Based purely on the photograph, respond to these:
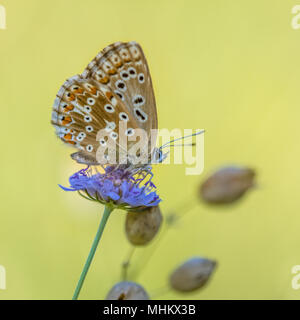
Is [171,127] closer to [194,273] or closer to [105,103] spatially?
[105,103]

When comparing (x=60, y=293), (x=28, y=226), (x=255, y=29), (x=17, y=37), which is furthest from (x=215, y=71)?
(x=60, y=293)

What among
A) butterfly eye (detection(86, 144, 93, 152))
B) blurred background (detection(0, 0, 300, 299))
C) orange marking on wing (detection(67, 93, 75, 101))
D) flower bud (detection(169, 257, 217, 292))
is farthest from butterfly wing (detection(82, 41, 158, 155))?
blurred background (detection(0, 0, 300, 299))

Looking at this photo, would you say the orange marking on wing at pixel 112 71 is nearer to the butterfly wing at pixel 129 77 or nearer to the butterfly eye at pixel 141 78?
the butterfly wing at pixel 129 77

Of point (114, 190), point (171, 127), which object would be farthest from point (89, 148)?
point (171, 127)

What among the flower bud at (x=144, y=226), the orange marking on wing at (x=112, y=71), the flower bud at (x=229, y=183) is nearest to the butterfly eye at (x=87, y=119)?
the orange marking on wing at (x=112, y=71)

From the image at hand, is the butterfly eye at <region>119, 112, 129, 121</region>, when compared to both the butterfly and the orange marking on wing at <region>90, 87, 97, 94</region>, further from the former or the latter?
the orange marking on wing at <region>90, 87, 97, 94</region>
